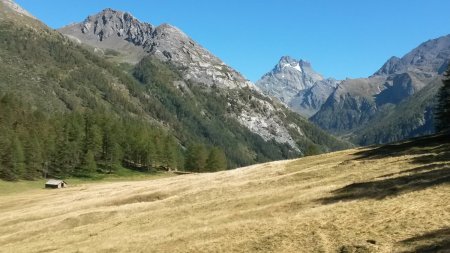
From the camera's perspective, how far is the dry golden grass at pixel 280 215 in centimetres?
2809

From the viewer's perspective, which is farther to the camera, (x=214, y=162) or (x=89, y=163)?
(x=214, y=162)

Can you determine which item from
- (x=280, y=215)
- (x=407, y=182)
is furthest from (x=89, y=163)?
(x=407, y=182)

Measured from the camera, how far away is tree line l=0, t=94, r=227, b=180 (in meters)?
127

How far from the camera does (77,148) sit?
146m

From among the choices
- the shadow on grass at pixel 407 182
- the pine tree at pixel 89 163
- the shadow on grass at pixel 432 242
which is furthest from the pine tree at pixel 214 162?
the shadow on grass at pixel 432 242

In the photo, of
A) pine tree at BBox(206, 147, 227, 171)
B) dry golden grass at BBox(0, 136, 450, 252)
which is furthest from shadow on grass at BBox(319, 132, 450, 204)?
pine tree at BBox(206, 147, 227, 171)

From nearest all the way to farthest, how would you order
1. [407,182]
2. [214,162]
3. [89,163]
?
[407,182], [89,163], [214,162]

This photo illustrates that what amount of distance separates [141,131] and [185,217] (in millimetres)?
136457

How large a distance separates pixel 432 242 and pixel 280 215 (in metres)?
15.0

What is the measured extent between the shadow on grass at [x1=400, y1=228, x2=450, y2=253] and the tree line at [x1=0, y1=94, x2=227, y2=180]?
114091 mm

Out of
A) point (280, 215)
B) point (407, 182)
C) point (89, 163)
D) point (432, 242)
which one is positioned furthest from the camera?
point (89, 163)

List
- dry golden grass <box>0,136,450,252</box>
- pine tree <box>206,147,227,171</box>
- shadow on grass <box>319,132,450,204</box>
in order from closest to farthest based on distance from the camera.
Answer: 1. dry golden grass <box>0,136,450,252</box>
2. shadow on grass <box>319,132,450,204</box>
3. pine tree <box>206,147,227,171</box>

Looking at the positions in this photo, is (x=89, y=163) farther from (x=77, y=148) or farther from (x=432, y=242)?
(x=432, y=242)

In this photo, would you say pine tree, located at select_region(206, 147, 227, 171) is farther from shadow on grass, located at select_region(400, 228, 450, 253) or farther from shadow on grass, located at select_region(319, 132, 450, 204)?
shadow on grass, located at select_region(400, 228, 450, 253)
